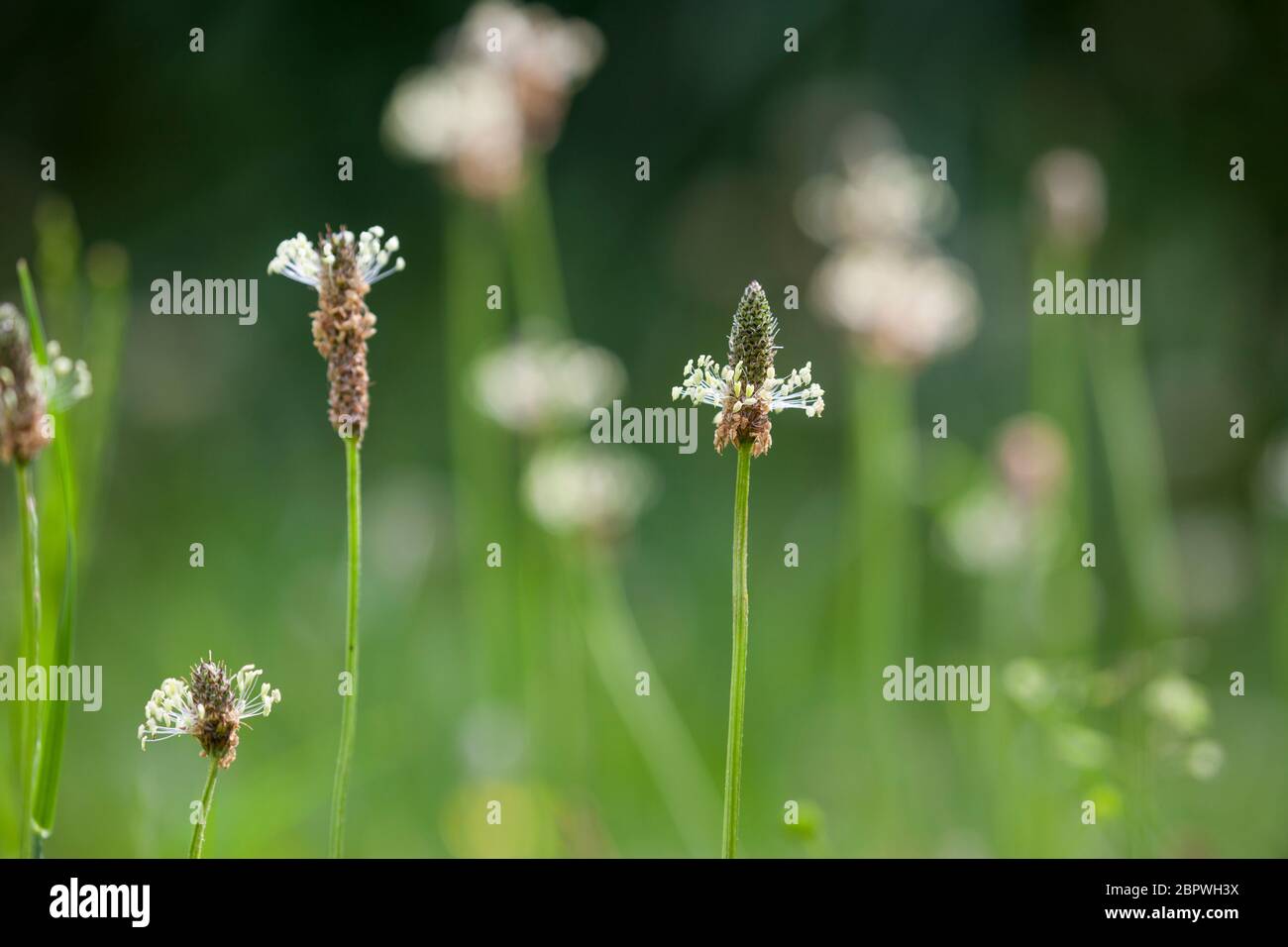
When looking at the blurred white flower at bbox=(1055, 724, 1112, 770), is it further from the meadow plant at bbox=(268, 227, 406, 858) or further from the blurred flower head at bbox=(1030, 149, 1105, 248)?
the blurred flower head at bbox=(1030, 149, 1105, 248)

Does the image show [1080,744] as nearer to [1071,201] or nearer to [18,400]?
[18,400]

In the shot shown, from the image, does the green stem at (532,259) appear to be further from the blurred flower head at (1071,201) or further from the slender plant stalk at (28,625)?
the slender plant stalk at (28,625)

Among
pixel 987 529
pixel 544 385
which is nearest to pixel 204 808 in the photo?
pixel 544 385

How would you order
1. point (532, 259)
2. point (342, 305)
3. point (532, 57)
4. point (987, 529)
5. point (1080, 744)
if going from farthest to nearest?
1. point (532, 259)
2. point (987, 529)
3. point (532, 57)
4. point (1080, 744)
5. point (342, 305)

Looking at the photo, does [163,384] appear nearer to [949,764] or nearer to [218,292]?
[218,292]

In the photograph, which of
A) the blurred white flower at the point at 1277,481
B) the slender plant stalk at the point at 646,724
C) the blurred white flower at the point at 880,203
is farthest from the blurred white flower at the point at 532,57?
the blurred white flower at the point at 1277,481
